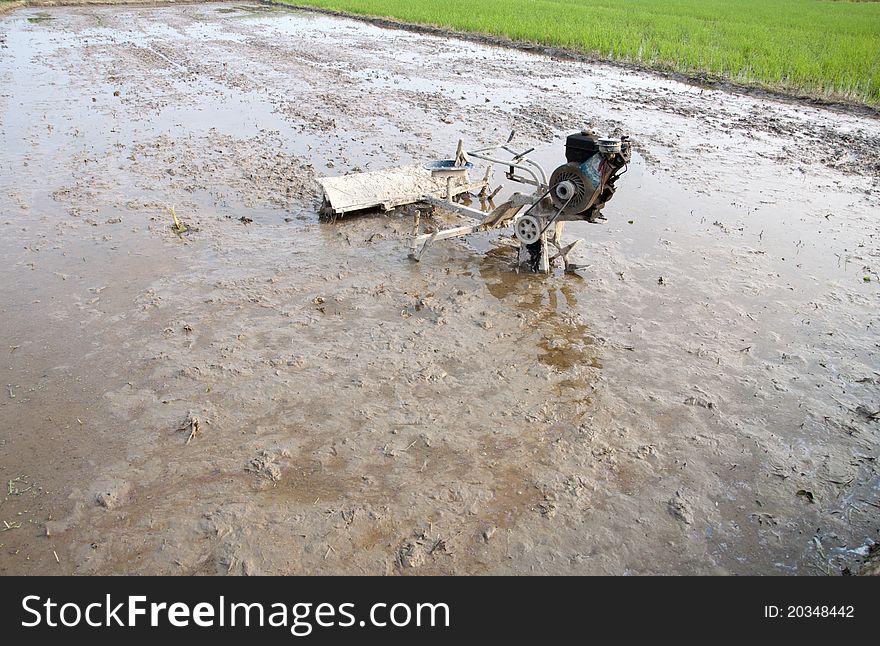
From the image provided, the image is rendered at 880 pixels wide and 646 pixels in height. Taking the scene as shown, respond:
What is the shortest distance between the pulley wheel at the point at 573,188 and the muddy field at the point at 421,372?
90 cm

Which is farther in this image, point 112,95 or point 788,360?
point 112,95

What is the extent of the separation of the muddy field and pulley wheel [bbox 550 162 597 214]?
2.95ft

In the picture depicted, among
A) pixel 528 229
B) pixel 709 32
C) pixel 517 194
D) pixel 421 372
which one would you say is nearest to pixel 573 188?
pixel 528 229

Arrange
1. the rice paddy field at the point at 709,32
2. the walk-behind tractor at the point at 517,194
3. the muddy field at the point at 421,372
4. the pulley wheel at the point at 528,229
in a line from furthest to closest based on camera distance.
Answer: the rice paddy field at the point at 709,32 < the pulley wheel at the point at 528,229 < the walk-behind tractor at the point at 517,194 < the muddy field at the point at 421,372

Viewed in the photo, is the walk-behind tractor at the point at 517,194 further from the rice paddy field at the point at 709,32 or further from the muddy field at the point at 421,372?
the rice paddy field at the point at 709,32

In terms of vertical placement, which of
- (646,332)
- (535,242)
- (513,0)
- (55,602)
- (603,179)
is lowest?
(55,602)

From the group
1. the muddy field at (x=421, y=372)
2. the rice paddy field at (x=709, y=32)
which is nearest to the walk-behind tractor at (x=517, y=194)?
the muddy field at (x=421, y=372)

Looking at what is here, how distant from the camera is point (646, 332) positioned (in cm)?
529

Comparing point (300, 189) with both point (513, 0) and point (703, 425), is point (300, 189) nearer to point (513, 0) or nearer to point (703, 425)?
point (703, 425)

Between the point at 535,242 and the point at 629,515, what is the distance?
3046 mm

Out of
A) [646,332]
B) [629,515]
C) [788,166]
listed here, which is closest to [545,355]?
[646,332]

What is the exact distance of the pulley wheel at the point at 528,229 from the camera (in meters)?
5.74

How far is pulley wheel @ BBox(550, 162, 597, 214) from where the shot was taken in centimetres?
526

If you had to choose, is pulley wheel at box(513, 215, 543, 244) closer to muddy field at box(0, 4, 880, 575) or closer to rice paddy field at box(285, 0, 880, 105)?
muddy field at box(0, 4, 880, 575)
